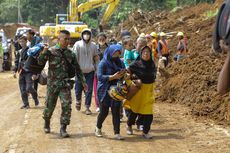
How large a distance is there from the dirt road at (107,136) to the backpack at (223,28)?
4952 mm

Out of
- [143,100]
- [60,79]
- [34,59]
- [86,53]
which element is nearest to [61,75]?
[60,79]

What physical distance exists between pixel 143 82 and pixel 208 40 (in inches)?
383

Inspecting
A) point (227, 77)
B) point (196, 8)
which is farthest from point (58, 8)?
point (227, 77)

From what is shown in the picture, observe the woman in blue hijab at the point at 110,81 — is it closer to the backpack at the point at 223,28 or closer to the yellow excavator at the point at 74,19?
the backpack at the point at 223,28

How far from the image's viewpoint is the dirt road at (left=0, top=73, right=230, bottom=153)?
753cm

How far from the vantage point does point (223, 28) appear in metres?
2.56

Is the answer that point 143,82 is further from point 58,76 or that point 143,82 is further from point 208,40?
point 208,40

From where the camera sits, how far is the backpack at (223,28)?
2531 millimetres

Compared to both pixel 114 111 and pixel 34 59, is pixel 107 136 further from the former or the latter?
pixel 34 59

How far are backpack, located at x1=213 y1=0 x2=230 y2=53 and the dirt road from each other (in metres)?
4.95

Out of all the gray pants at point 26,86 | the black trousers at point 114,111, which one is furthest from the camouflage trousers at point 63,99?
the gray pants at point 26,86

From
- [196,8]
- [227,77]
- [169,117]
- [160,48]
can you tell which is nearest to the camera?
[227,77]

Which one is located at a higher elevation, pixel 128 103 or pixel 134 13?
pixel 134 13

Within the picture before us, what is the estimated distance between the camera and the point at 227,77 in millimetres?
2627
